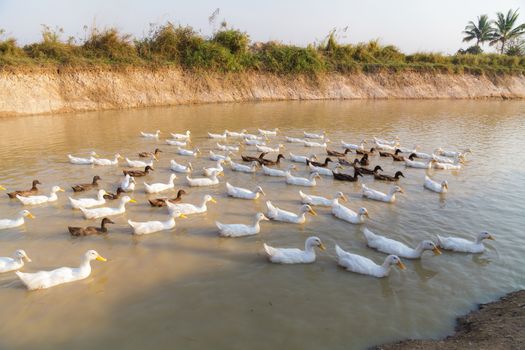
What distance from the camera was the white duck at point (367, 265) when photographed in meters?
7.42

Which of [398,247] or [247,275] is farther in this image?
[398,247]

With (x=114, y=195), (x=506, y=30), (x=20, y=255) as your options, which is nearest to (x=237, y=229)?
(x=114, y=195)

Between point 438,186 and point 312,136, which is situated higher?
point 312,136

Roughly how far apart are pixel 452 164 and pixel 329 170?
4965 mm

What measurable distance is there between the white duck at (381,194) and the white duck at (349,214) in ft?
4.61

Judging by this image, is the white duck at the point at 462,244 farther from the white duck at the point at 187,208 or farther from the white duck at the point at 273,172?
the white duck at the point at 273,172

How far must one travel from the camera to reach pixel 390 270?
768cm

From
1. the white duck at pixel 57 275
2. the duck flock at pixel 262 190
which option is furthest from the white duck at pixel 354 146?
the white duck at pixel 57 275

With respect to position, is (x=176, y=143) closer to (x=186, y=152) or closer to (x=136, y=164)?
(x=186, y=152)

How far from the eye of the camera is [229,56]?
34.9 m

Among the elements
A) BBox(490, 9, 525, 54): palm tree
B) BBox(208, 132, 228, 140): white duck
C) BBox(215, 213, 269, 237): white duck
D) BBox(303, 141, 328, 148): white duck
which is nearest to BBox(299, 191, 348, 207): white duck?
BBox(215, 213, 269, 237): white duck

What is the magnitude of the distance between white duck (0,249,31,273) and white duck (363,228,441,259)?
6747 millimetres

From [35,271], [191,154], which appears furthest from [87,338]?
[191,154]

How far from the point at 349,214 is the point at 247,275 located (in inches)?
140
